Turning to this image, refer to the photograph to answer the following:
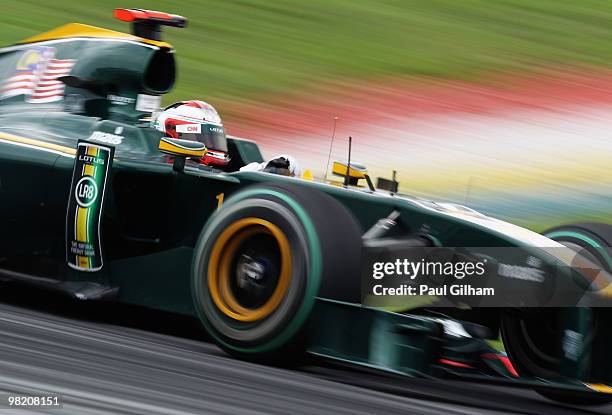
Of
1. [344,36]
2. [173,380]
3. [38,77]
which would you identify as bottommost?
[173,380]

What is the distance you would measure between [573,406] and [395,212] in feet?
4.59

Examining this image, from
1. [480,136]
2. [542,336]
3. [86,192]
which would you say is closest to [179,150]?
[86,192]

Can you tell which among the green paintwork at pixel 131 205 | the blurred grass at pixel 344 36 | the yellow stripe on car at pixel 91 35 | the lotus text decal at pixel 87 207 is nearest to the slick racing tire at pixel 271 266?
the green paintwork at pixel 131 205

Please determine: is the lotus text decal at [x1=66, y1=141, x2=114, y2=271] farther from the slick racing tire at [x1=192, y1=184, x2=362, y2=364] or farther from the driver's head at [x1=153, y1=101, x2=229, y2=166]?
the slick racing tire at [x1=192, y1=184, x2=362, y2=364]

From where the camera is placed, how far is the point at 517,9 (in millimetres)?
17891

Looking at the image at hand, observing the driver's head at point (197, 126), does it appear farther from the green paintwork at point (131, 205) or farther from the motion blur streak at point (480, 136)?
the motion blur streak at point (480, 136)

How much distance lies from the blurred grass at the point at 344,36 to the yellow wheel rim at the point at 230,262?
8.83 metres

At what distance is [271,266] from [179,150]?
1.07 metres

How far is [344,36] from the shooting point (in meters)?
16.9

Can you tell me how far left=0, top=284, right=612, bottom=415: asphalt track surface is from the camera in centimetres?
459

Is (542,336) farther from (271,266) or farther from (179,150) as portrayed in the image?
(179,150)

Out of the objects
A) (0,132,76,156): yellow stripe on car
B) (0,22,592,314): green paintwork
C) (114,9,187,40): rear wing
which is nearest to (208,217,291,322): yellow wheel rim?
(0,22,592,314): green paintwork

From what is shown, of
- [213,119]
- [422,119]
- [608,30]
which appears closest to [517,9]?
[608,30]

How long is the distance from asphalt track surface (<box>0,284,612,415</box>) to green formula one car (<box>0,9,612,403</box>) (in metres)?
0.17
